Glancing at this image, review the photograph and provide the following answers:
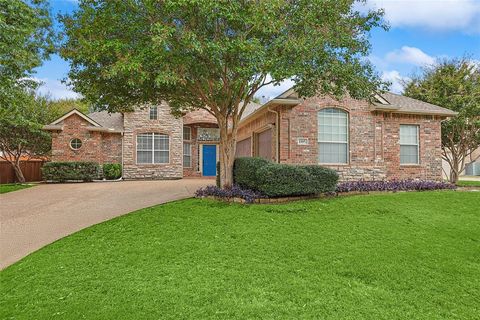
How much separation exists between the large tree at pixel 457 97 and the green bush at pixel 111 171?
18.4 meters

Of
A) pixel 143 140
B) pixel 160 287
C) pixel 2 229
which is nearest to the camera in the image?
pixel 160 287

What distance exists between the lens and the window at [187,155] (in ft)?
70.7

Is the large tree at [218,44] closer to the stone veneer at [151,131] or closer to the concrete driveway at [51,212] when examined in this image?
the concrete driveway at [51,212]

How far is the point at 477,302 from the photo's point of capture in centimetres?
380

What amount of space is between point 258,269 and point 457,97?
16.3 metres

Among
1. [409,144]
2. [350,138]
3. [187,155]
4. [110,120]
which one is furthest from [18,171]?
[409,144]

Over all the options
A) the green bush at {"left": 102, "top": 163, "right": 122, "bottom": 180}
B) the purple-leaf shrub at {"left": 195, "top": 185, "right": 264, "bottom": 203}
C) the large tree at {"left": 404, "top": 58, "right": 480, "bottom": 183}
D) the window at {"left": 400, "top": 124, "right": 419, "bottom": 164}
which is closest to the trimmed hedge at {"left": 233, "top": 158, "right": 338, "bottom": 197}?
the purple-leaf shrub at {"left": 195, "top": 185, "right": 264, "bottom": 203}

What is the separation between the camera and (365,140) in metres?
13.0

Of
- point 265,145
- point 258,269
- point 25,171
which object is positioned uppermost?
point 265,145

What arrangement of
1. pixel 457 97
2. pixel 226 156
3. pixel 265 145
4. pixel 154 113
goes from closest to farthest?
pixel 226 156 < pixel 265 145 < pixel 457 97 < pixel 154 113

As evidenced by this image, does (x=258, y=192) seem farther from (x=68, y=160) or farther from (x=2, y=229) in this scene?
(x=68, y=160)

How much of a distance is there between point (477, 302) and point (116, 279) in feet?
15.9

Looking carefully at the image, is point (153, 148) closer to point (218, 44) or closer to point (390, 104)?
point (218, 44)

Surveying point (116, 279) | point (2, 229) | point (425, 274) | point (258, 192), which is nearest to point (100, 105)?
point (2, 229)
